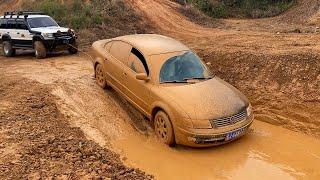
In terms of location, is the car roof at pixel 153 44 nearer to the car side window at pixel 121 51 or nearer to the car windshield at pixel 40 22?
the car side window at pixel 121 51

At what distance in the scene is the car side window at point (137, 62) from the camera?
8637 mm

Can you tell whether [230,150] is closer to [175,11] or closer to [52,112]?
[52,112]

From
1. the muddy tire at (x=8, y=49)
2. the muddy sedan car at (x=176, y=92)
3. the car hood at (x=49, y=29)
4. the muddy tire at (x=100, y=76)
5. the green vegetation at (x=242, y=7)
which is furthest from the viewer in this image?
the green vegetation at (x=242, y=7)

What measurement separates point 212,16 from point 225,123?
16.7 m

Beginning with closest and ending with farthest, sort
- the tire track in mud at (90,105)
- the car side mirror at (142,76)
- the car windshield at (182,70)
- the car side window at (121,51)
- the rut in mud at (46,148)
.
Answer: the rut in mud at (46,148) < the car side mirror at (142,76) < the car windshield at (182,70) < the tire track in mud at (90,105) < the car side window at (121,51)

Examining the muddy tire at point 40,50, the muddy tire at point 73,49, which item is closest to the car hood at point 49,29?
the muddy tire at point 40,50

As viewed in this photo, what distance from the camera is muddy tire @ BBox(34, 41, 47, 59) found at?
1523cm

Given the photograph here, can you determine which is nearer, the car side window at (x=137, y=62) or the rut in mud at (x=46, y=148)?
the rut in mud at (x=46, y=148)

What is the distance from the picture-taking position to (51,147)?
7562 millimetres

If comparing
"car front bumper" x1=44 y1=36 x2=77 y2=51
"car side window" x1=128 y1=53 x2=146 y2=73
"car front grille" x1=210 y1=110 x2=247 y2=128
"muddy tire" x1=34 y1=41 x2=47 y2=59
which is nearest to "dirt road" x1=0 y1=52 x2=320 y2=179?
"car front grille" x1=210 y1=110 x2=247 y2=128

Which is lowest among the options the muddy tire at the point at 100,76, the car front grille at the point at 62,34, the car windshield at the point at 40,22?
the muddy tire at the point at 100,76

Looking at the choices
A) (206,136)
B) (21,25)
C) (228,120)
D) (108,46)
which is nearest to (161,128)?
(206,136)

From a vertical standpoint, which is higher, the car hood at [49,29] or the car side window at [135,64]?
the car side window at [135,64]

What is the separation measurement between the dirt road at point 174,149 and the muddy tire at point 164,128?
0.63 feet
